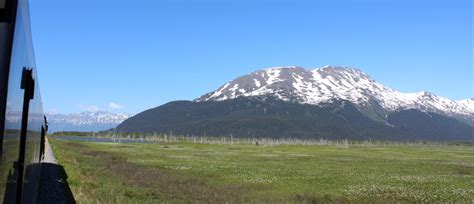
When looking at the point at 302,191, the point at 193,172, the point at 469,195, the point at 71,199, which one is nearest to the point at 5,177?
the point at 71,199

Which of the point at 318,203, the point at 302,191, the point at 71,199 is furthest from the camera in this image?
the point at 302,191

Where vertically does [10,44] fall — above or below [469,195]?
above

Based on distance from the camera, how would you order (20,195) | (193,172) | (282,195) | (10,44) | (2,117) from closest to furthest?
(2,117)
(10,44)
(20,195)
(282,195)
(193,172)

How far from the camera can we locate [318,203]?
27594 mm

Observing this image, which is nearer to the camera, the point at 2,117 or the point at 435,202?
the point at 2,117

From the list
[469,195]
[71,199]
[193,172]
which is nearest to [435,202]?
[469,195]

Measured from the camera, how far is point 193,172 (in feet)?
164


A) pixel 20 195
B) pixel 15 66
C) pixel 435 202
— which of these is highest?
pixel 15 66

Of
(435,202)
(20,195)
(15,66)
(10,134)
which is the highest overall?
(15,66)

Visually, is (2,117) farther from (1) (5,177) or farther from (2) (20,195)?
(2) (20,195)

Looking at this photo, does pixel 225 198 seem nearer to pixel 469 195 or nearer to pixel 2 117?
pixel 469 195

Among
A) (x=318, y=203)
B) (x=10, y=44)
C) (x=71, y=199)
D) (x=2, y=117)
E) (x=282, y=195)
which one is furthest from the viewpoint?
(x=282, y=195)

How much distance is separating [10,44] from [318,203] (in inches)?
970

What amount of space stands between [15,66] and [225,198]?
2396cm
